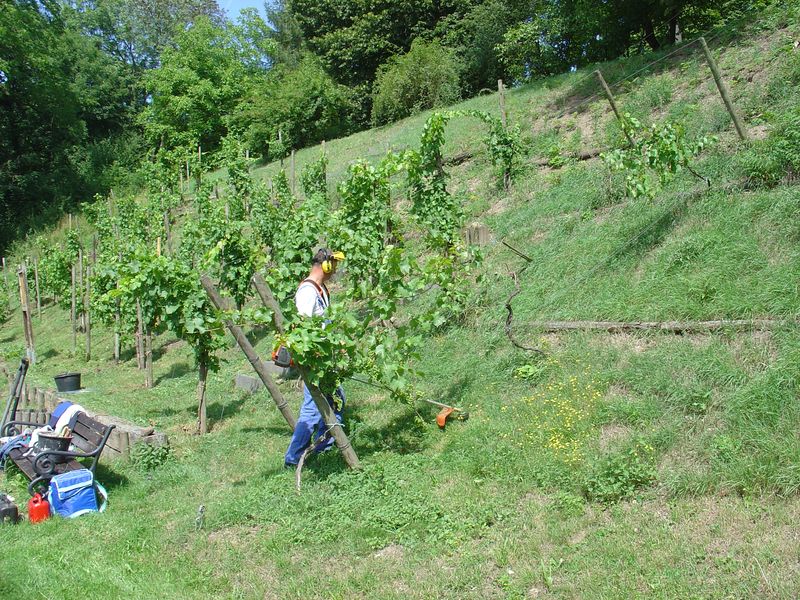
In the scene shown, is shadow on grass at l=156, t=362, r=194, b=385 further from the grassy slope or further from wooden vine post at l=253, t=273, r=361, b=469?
wooden vine post at l=253, t=273, r=361, b=469

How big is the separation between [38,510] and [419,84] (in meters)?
22.5

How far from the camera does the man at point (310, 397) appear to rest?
593 centimetres

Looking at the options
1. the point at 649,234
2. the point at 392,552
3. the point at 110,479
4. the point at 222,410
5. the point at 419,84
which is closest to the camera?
the point at 392,552

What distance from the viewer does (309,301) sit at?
19.4 ft

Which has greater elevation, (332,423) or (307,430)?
(332,423)

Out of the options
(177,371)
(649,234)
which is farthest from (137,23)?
(649,234)

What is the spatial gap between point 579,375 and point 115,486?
4.40m

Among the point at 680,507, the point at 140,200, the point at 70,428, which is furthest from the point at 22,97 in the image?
the point at 680,507

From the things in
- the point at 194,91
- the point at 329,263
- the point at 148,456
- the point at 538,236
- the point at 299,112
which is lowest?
the point at 148,456

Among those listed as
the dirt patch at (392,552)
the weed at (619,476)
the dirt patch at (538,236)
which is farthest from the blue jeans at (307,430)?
the dirt patch at (538,236)

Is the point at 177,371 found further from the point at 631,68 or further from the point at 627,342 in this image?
the point at 631,68

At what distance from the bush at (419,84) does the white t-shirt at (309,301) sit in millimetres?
20381

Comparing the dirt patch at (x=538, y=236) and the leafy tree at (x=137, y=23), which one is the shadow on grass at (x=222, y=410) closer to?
the dirt patch at (x=538, y=236)

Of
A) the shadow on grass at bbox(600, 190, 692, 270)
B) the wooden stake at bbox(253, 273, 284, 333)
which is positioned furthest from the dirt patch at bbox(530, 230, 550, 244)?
the wooden stake at bbox(253, 273, 284, 333)
